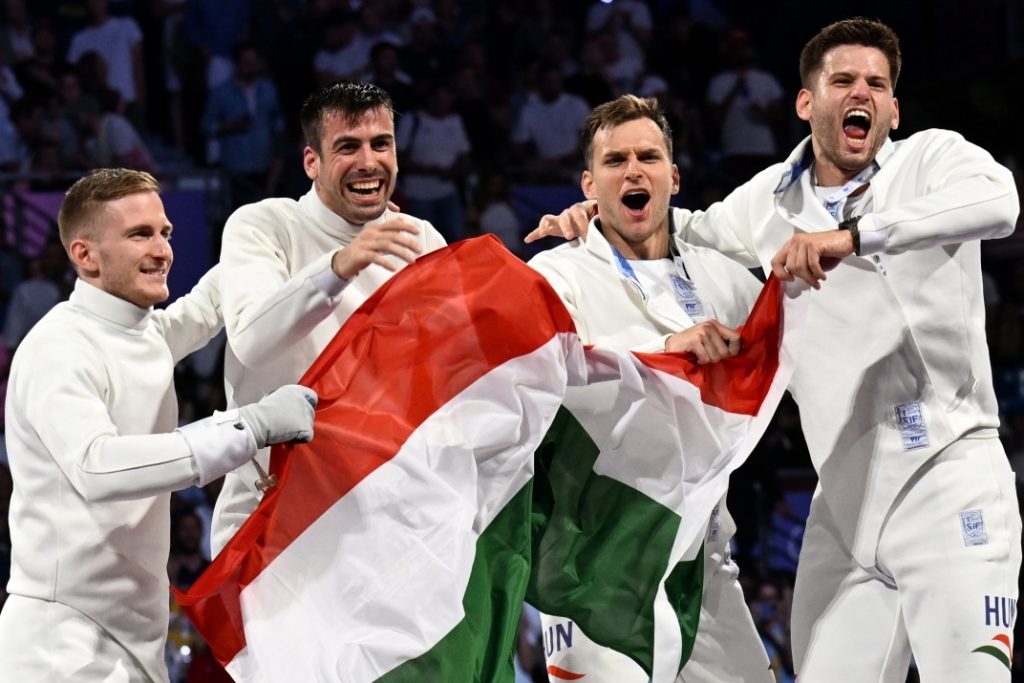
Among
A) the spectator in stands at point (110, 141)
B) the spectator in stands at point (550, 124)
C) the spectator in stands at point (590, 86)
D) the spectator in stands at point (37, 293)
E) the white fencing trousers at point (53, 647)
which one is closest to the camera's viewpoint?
the white fencing trousers at point (53, 647)

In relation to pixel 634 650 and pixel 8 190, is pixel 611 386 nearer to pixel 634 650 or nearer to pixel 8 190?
pixel 634 650

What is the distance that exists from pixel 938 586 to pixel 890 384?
571mm

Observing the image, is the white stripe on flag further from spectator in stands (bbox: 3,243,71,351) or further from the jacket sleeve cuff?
spectator in stands (bbox: 3,243,71,351)

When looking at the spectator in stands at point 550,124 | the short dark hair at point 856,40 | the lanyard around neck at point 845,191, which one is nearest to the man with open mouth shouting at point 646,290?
the lanyard around neck at point 845,191

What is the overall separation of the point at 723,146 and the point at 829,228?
6.64 m

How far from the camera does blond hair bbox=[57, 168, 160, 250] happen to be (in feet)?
12.6

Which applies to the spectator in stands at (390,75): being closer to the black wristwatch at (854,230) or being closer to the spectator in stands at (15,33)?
the spectator in stands at (15,33)

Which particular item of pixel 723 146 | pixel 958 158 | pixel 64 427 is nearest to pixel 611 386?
pixel 958 158

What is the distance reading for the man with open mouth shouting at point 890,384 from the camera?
3836 millimetres

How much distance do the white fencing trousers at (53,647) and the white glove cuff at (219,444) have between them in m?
0.53

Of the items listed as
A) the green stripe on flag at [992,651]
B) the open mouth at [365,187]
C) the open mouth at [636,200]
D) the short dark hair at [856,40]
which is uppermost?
the short dark hair at [856,40]

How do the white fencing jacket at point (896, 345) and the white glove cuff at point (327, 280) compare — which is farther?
the white fencing jacket at point (896, 345)

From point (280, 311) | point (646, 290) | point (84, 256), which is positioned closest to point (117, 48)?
point (84, 256)

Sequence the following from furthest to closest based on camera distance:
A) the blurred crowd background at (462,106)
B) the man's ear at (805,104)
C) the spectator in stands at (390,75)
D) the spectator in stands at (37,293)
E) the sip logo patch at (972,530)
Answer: the spectator in stands at (390,75)
the blurred crowd background at (462,106)
the spectator in stands at (37,293)
the man's ear at (805,104)
the sip logo patch at (972,530)
